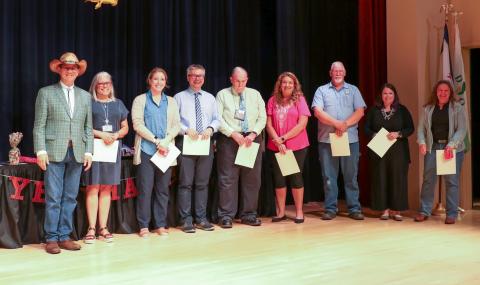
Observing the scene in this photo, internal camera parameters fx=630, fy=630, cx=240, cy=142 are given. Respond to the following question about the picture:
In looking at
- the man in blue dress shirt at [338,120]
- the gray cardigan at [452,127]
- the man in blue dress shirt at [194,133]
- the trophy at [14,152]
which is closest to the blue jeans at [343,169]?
the man in blue dress shirt at [338,120]

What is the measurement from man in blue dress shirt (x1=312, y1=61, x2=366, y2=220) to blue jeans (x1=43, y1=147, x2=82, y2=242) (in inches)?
96.1

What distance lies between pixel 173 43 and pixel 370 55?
7.41 ft

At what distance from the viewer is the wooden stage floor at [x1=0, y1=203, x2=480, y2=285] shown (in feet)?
12.6

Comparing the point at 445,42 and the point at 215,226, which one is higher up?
the point at 445,42

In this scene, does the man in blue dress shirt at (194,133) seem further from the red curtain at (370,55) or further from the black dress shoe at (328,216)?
the red curtain at (370,55)

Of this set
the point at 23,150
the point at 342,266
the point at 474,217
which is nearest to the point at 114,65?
the point at 23,150

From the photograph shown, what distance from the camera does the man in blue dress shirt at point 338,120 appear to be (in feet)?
19.9

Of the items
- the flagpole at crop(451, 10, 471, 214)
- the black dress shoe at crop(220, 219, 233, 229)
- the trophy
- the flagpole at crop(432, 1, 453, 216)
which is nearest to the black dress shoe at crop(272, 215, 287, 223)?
the black dress shoe at crop(220, 219, 233, 229)

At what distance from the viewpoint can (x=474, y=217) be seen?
6277 mm

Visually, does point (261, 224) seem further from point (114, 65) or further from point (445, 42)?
point (445, 42)

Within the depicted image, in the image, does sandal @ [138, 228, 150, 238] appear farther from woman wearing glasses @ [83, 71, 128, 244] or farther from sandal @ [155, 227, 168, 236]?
woman wearing glasses @ [83, 71, 128, 244]

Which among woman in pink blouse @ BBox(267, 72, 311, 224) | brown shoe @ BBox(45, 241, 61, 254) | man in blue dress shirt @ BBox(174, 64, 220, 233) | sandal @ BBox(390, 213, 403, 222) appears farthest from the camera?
sandal @ BBox(390, 213, 403, 222)

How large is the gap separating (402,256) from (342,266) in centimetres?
55

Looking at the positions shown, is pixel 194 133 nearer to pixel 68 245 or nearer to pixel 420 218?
pixel 68 245
